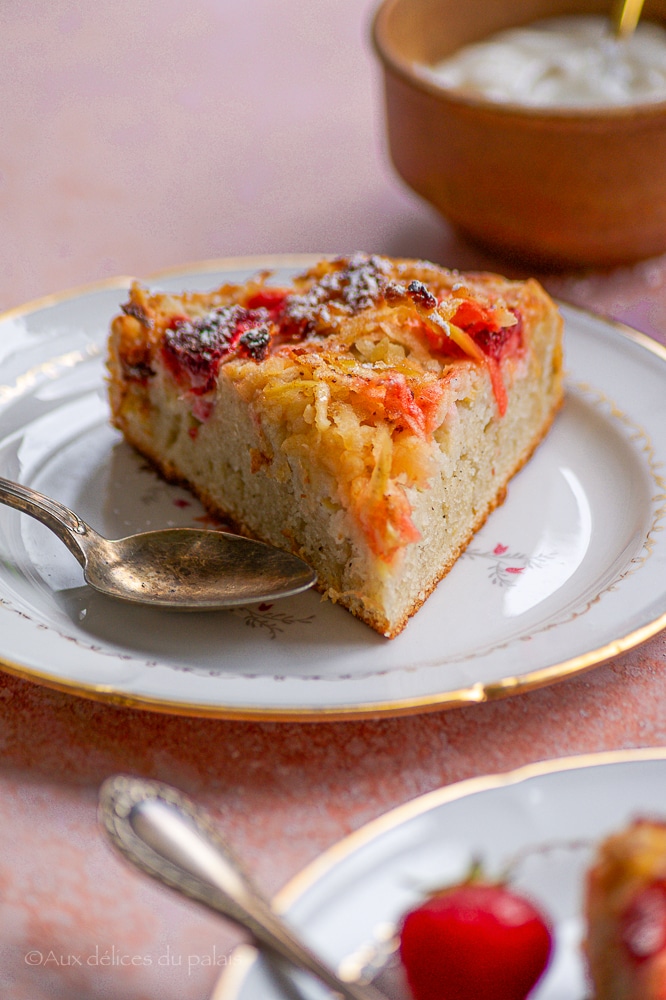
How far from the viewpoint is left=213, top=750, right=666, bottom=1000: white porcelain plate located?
1330 millimetres

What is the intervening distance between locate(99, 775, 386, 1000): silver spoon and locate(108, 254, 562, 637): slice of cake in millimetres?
A: 730

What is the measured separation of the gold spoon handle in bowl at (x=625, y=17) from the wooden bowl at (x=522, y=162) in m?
0.56

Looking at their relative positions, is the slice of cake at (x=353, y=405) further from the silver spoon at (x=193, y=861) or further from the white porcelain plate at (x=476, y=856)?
the silver spoon at (x=193, y=861)

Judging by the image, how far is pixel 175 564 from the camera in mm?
2135

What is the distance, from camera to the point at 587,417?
266 cm

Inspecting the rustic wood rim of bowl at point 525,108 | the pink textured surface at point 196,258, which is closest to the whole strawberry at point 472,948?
the pink textured surface at point 196,258

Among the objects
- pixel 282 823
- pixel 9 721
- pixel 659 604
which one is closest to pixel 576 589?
pixel 659 604

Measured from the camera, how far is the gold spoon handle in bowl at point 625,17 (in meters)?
3.39

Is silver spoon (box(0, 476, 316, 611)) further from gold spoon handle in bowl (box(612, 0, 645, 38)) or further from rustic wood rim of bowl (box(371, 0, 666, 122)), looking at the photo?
gold spoon handle in bowl (box(612, 0, 645, 38))

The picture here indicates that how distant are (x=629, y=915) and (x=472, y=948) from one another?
225 millimetres

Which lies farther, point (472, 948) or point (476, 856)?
point (476, 856)

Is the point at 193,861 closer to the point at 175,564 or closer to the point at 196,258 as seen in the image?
the point at 175,564

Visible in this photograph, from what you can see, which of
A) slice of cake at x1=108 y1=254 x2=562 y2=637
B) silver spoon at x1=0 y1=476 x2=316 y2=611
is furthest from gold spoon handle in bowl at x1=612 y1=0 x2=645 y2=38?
silver spoon at x1=0 y1=476 x2=316 y2=611

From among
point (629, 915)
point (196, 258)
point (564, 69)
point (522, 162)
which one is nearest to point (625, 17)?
point (564, 69)
